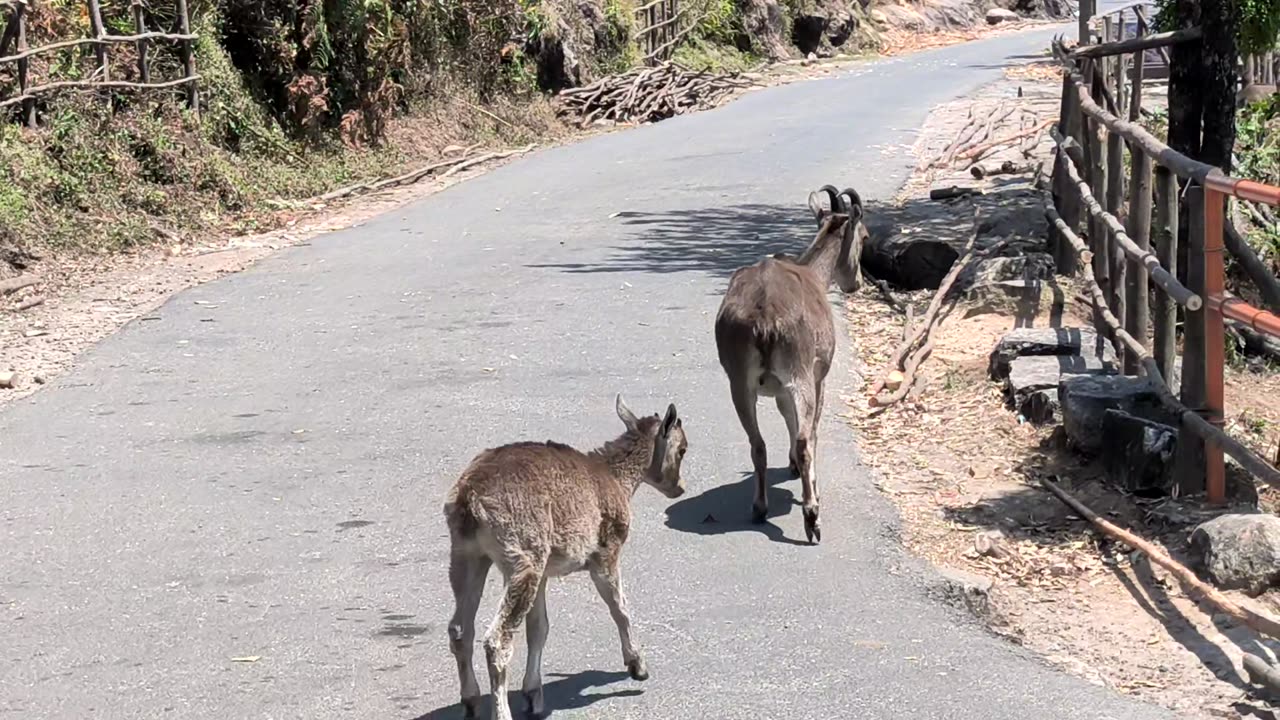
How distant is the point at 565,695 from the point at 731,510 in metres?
2.50

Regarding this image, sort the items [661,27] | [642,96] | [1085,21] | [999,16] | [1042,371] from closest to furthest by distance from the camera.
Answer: [1042,371] < [1085,21] < [642,96] < [661,27] < [999,16]

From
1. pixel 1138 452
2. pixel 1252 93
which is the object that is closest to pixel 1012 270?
pixel 1138 452

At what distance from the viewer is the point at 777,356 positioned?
26.1 feet

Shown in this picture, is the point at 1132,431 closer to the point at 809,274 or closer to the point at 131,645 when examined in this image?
the point at 809,274

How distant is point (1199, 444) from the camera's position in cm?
777

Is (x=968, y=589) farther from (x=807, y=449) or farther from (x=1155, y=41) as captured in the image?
(x=1155, y=41)

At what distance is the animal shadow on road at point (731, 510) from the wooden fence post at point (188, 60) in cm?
1349

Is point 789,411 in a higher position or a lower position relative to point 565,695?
higher

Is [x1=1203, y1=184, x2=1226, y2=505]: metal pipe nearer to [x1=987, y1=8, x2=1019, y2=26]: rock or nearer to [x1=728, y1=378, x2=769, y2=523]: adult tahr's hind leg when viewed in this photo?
[x1=728, y1=378, x2=769, y2=523]: adult tahr's hind leg

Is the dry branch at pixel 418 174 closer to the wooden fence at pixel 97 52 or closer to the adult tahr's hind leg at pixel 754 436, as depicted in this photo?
the wooden fence at pixel 97 52

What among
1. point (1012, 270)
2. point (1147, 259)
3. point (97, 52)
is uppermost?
point (97, 52)

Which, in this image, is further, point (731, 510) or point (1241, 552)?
point (731, 510)

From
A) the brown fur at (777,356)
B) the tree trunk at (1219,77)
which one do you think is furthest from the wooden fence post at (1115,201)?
the brown fur at (777,356)

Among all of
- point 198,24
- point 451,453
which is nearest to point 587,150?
point 198,24
